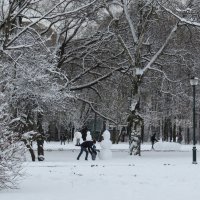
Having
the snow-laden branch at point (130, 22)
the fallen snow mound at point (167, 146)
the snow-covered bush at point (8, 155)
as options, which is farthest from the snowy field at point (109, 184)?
the fallen snow mound at point (167, 146)

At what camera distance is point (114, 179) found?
52.7ft

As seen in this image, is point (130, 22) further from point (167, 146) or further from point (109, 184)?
point (167, 146)

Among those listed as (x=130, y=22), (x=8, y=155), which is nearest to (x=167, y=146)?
(x=130, y=22)

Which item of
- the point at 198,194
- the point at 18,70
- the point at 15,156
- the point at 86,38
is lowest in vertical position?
the point at 198,194

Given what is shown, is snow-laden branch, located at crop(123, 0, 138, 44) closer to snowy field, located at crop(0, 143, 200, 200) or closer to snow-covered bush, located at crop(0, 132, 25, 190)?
snowy field, located at crop(0, 143, 200, 200)

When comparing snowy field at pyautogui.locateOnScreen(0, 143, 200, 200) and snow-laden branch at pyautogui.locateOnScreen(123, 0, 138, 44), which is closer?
snowy field at pyautogui.locateOnScreen(0, 143, 200, 200)

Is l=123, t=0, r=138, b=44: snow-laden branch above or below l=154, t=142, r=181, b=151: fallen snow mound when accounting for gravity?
above

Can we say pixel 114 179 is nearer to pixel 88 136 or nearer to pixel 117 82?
pixel 88 136

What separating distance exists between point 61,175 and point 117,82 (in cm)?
1697

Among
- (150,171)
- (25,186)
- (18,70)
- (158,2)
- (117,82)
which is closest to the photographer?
(25,186)

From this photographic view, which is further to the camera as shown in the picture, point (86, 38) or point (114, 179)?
point (86, 38)

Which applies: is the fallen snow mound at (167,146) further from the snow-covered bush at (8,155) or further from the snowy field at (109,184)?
the snow-covered bush at (8,155)

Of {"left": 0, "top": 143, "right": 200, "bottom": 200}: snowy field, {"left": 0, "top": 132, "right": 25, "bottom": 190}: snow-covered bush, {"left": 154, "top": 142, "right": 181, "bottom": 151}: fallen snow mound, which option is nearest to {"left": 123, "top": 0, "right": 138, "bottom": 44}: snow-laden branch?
{"left": 0, "top": 143, "right": 200, "bottom": 200}: snowy field

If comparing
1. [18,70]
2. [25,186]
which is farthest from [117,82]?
[25,186]
